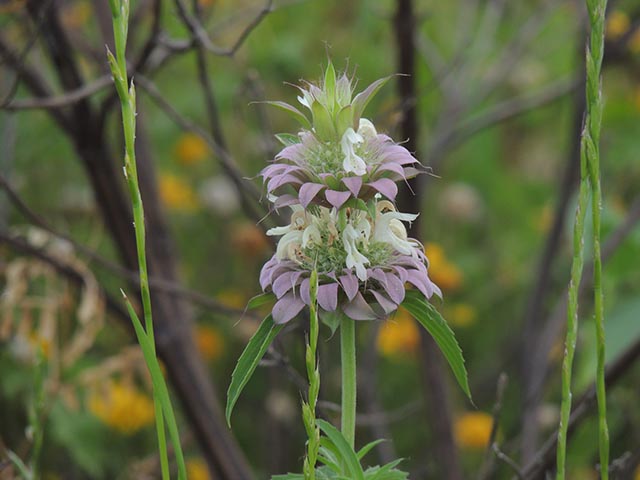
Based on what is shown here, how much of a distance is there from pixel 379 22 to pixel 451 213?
0.59 m

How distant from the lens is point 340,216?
531 mm

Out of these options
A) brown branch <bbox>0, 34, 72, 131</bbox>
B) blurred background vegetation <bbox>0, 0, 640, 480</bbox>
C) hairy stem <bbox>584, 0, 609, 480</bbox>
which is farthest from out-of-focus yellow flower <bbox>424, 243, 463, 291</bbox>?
hairy stem <bbox>584, 0, 609, 480</bbox>

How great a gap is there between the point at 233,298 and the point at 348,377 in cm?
144

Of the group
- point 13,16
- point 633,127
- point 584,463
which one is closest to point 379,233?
→ point 13,16

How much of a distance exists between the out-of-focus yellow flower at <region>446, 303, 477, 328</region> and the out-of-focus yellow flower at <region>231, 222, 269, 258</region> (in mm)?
474

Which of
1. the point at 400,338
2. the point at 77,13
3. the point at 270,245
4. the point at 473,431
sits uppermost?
the point at 77,13

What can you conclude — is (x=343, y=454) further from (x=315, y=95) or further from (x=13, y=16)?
→ (x=13, y=16)

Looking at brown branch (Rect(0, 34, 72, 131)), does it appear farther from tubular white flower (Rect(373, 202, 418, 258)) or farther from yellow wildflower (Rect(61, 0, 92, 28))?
tubular white flower (Rect(373, 202, 418, 258))

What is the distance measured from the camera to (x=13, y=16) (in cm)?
137

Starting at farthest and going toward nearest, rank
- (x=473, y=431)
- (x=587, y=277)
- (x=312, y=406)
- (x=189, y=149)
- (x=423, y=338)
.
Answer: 1. (x=189, y=149)
2. (x=473, y=431)
3. (x=587, y=277)
4. (x=423, y=338)
5. (x=312, y=406)

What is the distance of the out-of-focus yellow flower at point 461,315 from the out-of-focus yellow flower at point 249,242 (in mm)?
474

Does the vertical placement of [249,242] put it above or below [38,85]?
below

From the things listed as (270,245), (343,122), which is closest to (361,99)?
(343,122)

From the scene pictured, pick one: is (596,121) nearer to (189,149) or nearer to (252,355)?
(252,355)
